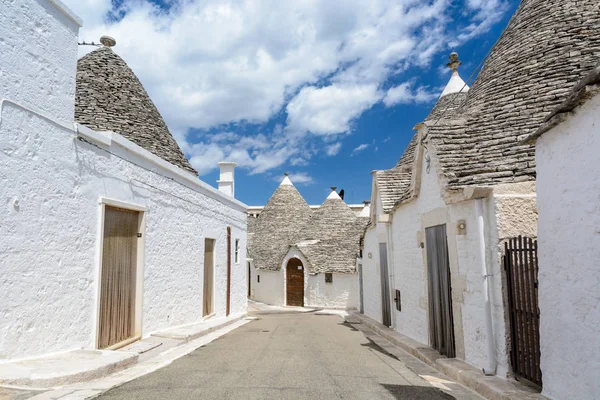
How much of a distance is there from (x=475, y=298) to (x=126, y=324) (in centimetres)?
552

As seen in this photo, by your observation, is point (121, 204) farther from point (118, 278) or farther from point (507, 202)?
point (507, 202)

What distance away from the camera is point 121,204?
707cm

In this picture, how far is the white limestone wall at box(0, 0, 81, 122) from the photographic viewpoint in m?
4.95

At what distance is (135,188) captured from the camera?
7.63 metres

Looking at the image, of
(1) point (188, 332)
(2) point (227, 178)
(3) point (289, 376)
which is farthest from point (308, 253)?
(3) point (289, 376)

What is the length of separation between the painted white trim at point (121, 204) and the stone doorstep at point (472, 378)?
5.40 meters

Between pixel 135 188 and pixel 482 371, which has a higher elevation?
pixel 135 188

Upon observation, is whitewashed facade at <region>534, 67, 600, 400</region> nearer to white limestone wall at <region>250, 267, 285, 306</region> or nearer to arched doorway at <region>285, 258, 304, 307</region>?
arched doorway at <region>285, 258, 304, 307</region>

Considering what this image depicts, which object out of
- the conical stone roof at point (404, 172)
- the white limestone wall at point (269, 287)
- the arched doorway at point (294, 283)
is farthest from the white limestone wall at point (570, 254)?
the white limestone wall at point (269, 287)

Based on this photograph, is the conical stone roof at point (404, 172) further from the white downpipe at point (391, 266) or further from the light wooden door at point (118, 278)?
the light wooden door at point (118, 278)

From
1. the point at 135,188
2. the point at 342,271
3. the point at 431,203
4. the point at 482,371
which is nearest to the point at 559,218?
the point at 482,371

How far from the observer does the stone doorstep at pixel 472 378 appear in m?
4.41

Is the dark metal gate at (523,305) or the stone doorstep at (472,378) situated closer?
the stone doorstep at (472,378)

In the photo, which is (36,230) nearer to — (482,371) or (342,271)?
(482,371)
